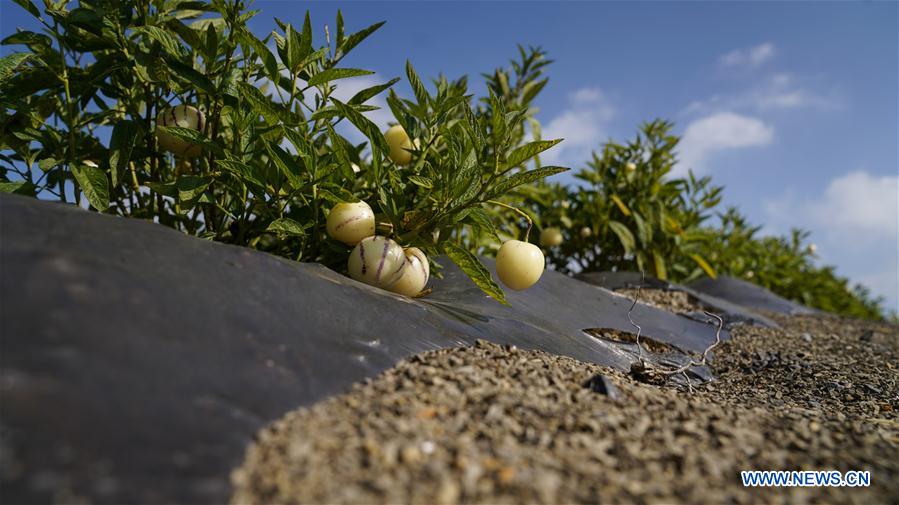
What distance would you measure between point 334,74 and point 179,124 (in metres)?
0.49

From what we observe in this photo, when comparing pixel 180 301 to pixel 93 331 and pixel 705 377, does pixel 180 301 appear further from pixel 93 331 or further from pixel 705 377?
pixel 705 377

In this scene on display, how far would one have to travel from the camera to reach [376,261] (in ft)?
4.84

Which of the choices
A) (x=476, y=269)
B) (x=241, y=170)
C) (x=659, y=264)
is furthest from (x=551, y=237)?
(x=241, y=170)

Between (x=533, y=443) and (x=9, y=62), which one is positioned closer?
(x=533, y=443)

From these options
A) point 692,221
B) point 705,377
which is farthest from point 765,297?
point 705,377

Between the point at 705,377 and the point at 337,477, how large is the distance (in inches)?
55.9

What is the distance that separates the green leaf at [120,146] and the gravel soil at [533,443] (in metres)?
1.00

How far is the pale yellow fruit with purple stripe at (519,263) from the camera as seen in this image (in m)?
1.52

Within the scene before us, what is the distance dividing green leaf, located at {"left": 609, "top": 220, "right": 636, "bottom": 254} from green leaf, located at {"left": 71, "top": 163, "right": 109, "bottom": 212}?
3213 mm

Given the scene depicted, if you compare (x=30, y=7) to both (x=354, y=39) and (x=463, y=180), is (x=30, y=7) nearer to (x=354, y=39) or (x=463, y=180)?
(x=354, y=39)

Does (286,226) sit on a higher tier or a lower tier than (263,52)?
lower

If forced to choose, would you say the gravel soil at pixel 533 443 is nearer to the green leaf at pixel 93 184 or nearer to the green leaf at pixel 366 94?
the green leaf at pixel 366 94

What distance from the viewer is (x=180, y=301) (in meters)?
0.88

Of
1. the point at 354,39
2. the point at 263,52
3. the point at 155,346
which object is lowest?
the point at 155,346
